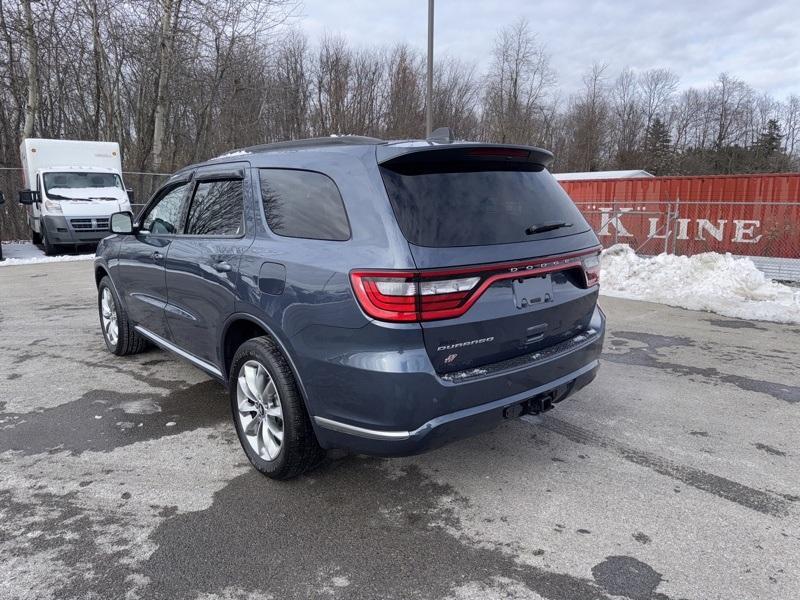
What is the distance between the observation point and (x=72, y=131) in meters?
26.2

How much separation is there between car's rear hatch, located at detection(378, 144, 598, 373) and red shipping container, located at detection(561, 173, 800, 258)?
11400 millimetres

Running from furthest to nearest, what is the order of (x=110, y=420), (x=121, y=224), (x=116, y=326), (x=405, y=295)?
(x=116, y=326) → (x=121, y=224) → (x=110, y=420) → (x=405, y=295)

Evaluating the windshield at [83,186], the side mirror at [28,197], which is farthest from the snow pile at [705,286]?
the side mirror at [28,197]

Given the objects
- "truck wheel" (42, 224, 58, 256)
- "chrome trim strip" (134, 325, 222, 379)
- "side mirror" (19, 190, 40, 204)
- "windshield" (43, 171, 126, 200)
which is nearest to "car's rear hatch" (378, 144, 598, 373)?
"chrome trim strip" (134, 325, 222, 379)

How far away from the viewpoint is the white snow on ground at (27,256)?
14304 mm

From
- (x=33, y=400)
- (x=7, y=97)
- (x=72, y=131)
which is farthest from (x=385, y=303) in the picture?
(x=72, y=131)

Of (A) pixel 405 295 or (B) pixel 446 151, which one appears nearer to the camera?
(A) pixel 405 295

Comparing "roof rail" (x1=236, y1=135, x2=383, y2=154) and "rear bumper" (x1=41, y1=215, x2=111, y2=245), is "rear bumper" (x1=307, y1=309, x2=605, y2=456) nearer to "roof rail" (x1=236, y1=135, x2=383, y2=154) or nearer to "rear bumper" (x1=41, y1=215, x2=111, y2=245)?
"roof rail" (x1=236, y1=135, x2=383, y2=154)

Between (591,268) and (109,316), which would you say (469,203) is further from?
(109,316)

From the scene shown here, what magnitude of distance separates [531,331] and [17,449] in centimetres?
338

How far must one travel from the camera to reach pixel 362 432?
2.61 meters

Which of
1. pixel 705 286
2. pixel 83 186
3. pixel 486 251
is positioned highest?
pixel 83 186

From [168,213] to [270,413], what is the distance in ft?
7.09

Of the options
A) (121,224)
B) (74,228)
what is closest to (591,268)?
(121,224)
